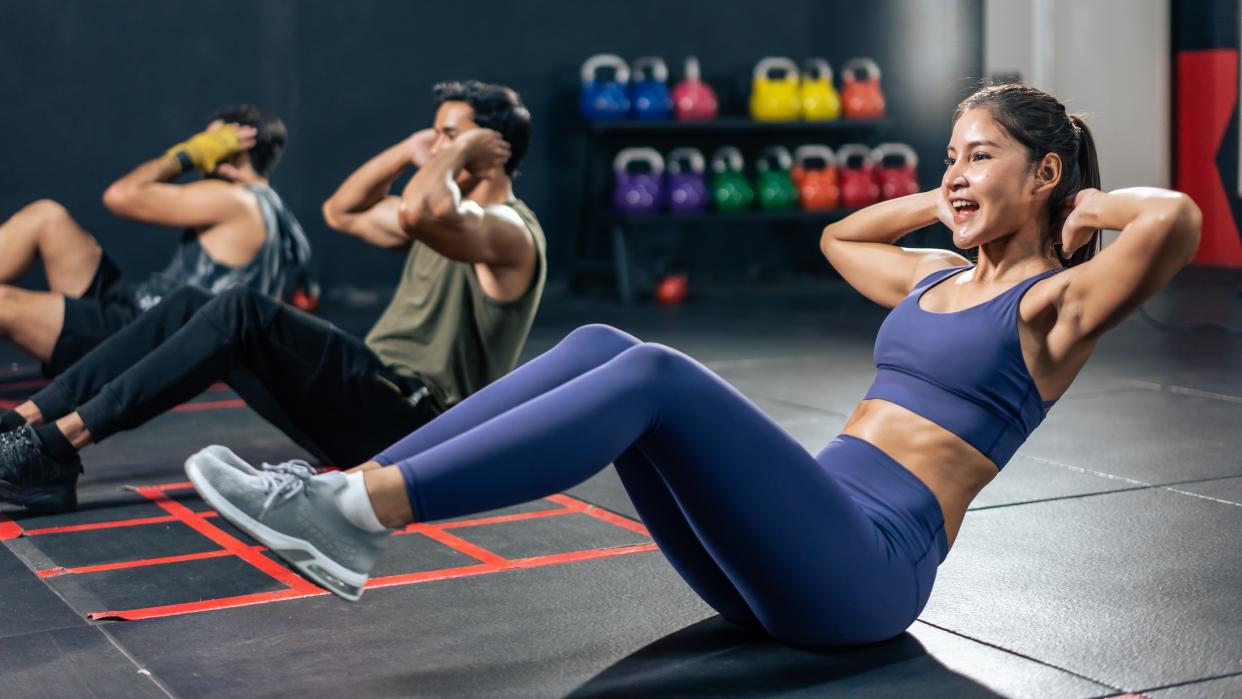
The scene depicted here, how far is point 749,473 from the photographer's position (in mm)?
1996

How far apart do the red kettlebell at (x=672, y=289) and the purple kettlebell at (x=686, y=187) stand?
0.36m

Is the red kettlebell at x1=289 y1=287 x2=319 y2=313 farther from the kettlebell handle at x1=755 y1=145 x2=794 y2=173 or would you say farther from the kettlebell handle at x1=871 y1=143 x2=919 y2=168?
the kettlebell handle at x1=871 y1=143 x2=919 y2=168

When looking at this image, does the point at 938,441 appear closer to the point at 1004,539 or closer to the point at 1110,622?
the point at 1110,622

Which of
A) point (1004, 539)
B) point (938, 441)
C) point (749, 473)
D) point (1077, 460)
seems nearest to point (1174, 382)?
point (1077, 460)

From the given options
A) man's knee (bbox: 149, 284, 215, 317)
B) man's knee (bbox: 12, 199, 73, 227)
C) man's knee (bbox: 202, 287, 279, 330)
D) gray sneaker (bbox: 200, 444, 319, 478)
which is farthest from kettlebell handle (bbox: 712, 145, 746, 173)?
gray sneaker (bbox: 200, 444, 319, 478)

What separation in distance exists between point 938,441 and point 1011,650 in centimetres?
37

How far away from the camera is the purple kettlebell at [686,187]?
316 inches

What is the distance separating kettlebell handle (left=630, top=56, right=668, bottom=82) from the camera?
802cm

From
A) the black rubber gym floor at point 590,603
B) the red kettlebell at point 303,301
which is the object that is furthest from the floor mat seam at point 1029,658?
the red kettlebell at point 303,301

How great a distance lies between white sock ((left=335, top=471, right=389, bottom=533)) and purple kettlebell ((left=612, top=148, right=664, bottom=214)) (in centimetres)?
610

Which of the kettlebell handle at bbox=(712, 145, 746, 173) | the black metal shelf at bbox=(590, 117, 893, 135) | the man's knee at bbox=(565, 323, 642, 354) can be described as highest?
the man's knee at bbox=(565, 323, 642, 354)

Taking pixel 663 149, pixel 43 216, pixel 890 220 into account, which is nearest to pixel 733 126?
pixel 663 149

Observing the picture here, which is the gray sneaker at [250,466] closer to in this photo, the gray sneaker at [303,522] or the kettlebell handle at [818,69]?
the gray sneaker at [303,522]

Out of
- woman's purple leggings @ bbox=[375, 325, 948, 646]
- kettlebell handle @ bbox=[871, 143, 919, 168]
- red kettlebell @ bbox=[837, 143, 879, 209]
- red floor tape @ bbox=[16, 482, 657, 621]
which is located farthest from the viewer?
kettlebell handle @ bbox=[871, 143, 919, 168]
